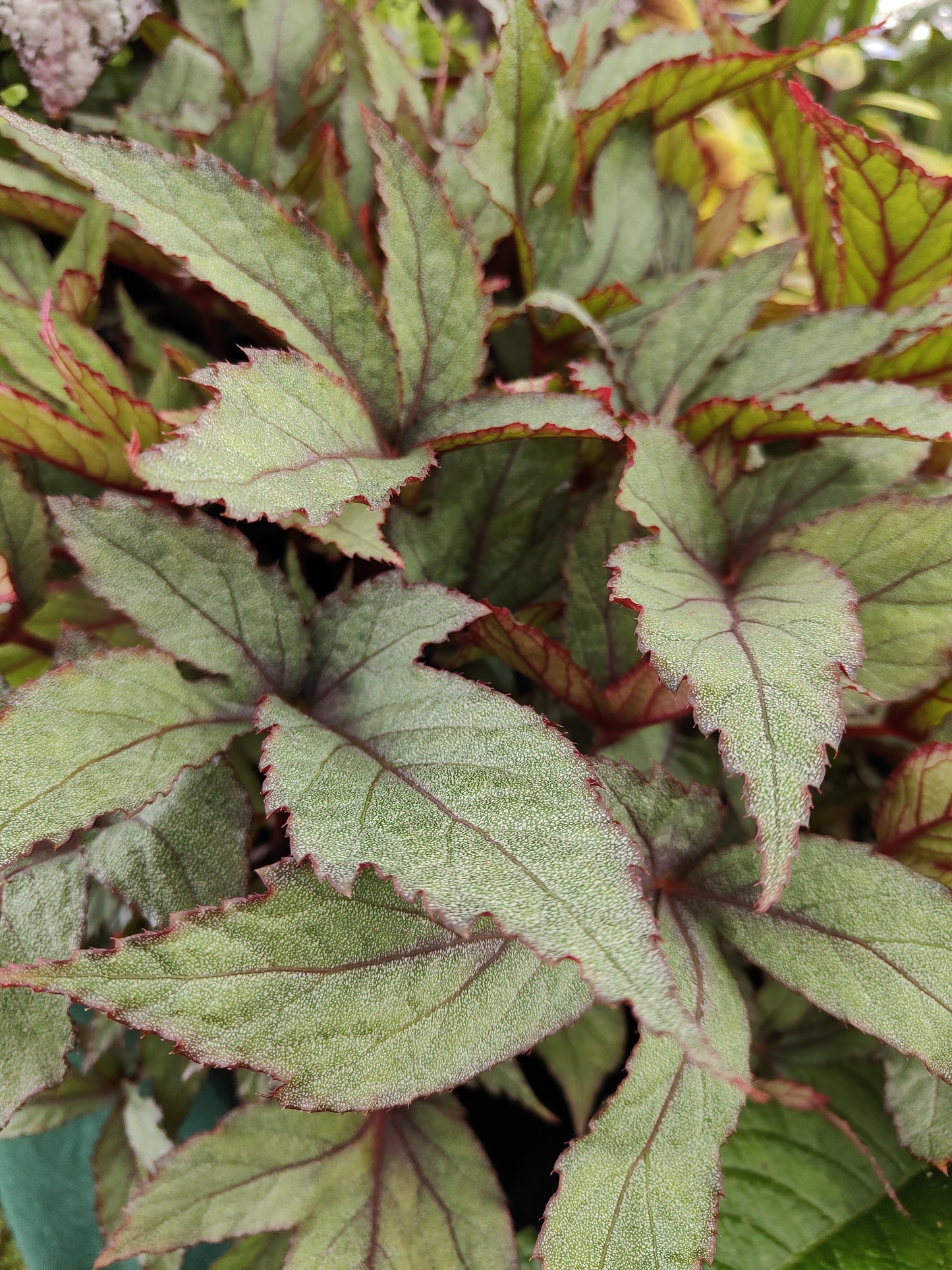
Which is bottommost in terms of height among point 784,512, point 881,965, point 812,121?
point 881,965

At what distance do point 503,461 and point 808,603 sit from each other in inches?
7.5

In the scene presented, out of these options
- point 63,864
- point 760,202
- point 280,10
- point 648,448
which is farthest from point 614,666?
point 760,202

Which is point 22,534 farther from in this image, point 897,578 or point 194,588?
point 897,578

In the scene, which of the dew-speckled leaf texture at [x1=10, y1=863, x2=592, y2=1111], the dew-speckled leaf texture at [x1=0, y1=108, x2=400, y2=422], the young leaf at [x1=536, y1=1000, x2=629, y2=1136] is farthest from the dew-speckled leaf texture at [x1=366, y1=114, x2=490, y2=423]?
the young leaf at [x1=536, y1=1000, x2=629, y2=1136]

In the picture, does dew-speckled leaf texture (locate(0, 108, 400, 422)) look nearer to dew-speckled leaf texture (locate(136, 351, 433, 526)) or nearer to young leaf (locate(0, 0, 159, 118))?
dew-speckled leaf texture (locate(136, 351, 433, 526))

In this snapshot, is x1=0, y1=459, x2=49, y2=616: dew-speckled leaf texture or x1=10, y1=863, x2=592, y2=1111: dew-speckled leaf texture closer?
x1=10, y1=863, x2=592, y2=1111: dew-speckled leaf texture

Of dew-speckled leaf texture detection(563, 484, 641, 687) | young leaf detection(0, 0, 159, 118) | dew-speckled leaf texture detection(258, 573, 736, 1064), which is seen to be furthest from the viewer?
young leaf detection(0, 0, 159, 118)

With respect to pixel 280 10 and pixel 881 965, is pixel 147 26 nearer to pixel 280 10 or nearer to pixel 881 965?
pixel 280 10

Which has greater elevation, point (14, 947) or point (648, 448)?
point (648, 448)

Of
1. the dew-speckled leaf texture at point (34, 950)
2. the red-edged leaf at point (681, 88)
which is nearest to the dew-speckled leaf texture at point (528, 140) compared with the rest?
the red-edged leaf at point (681, 88)

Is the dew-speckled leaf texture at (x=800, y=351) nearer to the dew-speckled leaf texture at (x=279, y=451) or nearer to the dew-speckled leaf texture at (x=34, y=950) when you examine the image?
the dew-speckled leaf texture at (x=279, y=451)

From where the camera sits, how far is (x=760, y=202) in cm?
137

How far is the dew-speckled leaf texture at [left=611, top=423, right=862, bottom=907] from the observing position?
0.36m

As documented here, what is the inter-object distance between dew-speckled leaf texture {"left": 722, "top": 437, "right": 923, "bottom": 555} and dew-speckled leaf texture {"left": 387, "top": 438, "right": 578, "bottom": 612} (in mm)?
103
